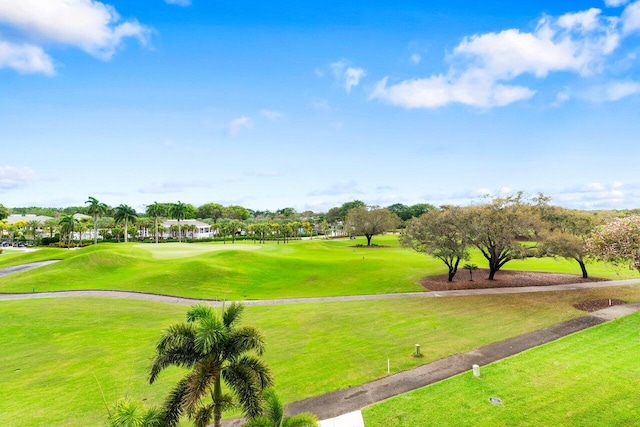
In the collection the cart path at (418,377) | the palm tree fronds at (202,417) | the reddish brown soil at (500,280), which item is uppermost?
the palm tree fronds at (202,417)

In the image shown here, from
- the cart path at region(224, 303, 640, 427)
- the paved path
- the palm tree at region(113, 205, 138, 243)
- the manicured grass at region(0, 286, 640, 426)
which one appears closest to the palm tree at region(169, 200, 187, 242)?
the palm tree at region(113, 205, 138, 243)

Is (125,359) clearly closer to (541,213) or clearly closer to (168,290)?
(168,290)

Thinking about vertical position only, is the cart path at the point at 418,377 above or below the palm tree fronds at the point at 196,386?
below

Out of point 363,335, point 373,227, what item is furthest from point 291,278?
point 373,227

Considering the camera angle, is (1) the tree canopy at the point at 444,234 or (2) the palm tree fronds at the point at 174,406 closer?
(2) the palm tree fronds at the point at 174,406

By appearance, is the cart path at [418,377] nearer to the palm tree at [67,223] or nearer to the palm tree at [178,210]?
the palm tree at [178,210]

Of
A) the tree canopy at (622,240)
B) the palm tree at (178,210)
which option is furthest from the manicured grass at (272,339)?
the palm tree at (178,210)

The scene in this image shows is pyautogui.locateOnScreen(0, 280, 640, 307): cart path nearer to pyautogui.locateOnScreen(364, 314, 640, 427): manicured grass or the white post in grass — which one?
pyautogui.locateOnScreen(364, 314, 640, 427): manicured grass

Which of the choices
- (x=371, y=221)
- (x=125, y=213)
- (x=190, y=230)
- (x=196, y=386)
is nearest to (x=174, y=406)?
(x=196, y=386)
